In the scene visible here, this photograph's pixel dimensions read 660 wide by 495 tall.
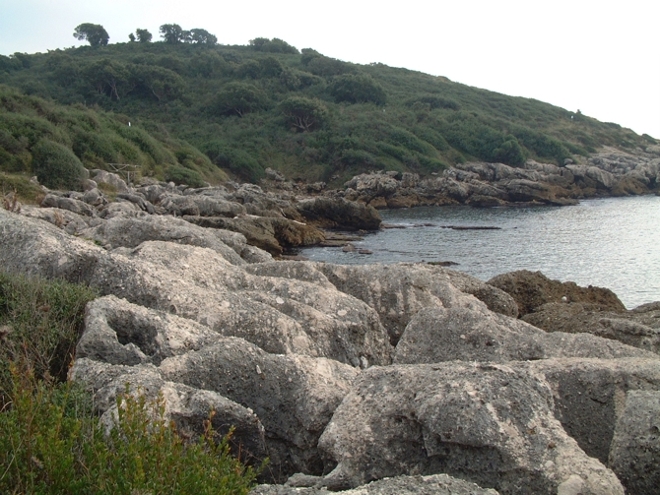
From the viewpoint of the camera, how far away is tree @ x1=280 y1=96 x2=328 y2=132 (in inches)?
3157

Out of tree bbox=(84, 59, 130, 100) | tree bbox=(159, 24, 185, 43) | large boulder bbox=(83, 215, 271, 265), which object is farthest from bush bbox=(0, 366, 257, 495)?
tree bbox=(159, 24, 185, 43)

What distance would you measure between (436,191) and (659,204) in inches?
926

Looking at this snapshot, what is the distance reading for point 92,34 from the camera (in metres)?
126

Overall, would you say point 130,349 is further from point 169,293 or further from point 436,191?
point 436,191

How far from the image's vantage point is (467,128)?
8575cm

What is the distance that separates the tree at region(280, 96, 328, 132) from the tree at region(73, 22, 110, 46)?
67.4 metres

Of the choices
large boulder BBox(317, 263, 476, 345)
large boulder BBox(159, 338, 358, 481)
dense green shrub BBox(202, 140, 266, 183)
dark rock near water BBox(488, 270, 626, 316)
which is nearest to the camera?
large boulder BBox(159, 338, 358, 481)

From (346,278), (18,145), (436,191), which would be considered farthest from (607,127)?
(346,278)

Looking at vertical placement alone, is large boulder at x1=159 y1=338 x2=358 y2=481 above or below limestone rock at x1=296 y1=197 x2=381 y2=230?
above

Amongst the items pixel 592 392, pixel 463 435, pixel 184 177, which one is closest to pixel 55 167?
pixel 184 177

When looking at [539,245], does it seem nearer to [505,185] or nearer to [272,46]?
[505,185]

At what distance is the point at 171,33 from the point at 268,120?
60760 mm

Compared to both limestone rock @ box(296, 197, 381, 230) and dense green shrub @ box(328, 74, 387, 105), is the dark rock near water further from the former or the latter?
dense green shrub @ box(328, 74, 387, 105)

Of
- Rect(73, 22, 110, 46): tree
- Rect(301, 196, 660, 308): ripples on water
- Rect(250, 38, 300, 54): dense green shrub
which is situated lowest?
Rect(301, 196, 660, 308): ripples on water
